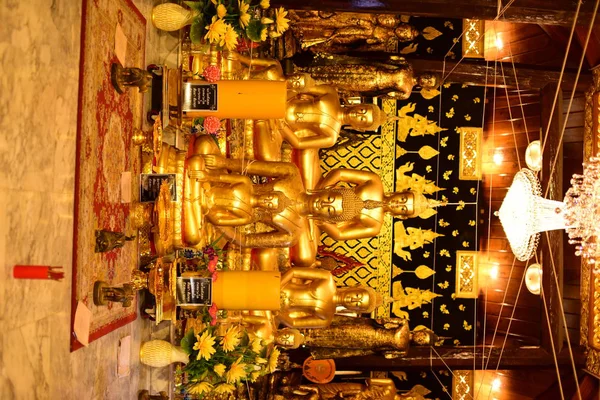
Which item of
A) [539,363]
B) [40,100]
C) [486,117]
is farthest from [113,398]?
[486,117]

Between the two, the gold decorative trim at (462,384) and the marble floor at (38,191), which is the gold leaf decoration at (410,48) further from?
the marble floor at (38,191)

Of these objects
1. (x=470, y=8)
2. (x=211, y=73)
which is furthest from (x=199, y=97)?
(x=470, y=8)

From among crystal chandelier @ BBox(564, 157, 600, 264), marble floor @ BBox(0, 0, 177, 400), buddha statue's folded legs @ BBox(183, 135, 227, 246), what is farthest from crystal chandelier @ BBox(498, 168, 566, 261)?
marble floor @ BBox(0, 0, 177, 400)

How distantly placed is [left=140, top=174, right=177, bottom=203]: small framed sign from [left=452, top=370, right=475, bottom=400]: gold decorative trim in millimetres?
3367

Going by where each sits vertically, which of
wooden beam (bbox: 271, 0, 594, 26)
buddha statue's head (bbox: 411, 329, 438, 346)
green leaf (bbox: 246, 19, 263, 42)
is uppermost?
wooden beam (bbox: 271, 0, 594, 26)

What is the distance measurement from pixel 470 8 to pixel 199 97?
1722 millimetres

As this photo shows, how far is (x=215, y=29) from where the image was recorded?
11.2 ft

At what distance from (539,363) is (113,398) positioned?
3383mm

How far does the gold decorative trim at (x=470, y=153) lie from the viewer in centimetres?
549

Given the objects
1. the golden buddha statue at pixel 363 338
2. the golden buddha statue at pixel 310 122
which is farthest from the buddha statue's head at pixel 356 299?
the golden buddha statue at pixel 310 122

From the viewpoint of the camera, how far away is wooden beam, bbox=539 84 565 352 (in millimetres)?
4809

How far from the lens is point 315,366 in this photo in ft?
15.9

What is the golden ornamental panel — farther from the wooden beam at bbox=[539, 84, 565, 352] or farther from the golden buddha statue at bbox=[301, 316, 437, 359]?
the wooden beam at bbox=[539, 84, 565, 352]

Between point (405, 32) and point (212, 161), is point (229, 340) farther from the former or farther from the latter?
point (405, 32)
